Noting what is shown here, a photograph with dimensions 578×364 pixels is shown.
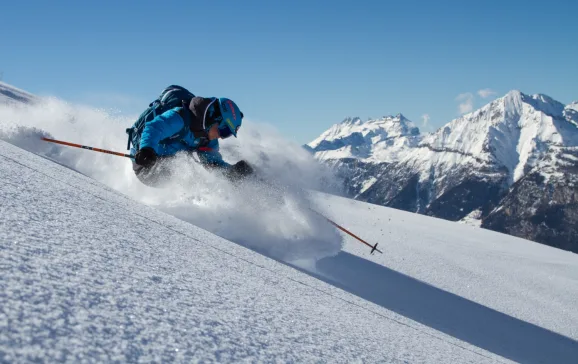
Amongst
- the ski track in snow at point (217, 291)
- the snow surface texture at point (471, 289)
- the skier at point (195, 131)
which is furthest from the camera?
the skier at point (195, 131)

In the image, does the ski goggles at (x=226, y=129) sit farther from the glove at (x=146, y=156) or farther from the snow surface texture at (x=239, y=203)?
the glove at (x=146, y=156)

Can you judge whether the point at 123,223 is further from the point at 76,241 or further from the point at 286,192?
the point at 286,192

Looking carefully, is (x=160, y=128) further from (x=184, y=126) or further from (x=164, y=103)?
(x=164, y=103)

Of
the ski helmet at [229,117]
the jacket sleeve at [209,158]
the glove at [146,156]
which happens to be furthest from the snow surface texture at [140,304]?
the jacket sleeve at [209,158]

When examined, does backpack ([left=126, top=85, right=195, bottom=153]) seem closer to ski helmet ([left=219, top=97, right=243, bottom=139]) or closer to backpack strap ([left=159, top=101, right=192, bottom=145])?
backpack strap ([left=159, top=101, right=192, bottom=145])

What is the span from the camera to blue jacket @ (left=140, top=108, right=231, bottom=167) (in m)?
7.34

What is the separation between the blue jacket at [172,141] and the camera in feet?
24.1

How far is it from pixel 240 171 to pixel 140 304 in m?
7.11

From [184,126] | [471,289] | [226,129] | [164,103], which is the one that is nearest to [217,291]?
[184,126]

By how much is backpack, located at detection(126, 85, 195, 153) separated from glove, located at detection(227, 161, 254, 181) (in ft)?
5.21

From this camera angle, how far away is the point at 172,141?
862 cm

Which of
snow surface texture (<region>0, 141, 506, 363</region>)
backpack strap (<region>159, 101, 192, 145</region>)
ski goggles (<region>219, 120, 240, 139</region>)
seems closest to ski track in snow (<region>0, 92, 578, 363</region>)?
snow surface texture (<region>0, 141, 506, 363</region>)

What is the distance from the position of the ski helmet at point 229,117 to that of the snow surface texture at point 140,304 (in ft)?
16.8

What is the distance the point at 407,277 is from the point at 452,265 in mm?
2831
